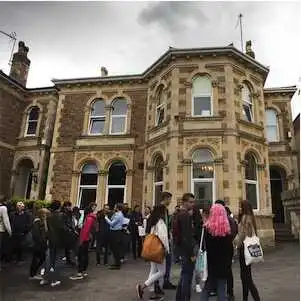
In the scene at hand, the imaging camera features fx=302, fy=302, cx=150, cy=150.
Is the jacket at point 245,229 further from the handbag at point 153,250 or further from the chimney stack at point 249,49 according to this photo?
the chimney stack at point 249,49

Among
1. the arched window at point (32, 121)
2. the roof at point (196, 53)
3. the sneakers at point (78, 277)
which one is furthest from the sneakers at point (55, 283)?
the arched window at point (32, 121)

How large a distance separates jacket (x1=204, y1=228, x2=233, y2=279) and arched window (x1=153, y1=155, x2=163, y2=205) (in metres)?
9.13

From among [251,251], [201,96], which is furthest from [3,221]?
[201,96]

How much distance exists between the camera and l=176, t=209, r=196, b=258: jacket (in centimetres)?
522

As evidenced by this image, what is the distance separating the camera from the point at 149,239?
570 cm

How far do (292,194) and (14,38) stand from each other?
64.5ft

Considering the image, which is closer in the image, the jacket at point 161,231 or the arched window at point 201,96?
the jacket at point 161,231

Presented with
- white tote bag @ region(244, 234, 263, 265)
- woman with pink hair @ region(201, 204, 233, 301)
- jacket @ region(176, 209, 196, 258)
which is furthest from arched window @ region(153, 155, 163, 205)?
woman with pink hair @ region(201, 204, 233, 301)

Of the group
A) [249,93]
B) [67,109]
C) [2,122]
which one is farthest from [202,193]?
[2,122]

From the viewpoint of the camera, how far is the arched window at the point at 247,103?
14.6 m

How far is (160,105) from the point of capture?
15.2 meters

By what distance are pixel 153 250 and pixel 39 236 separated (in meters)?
3.01

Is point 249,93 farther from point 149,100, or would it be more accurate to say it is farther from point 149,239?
point 149,239

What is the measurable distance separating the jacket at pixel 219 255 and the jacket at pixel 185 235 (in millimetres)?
539
